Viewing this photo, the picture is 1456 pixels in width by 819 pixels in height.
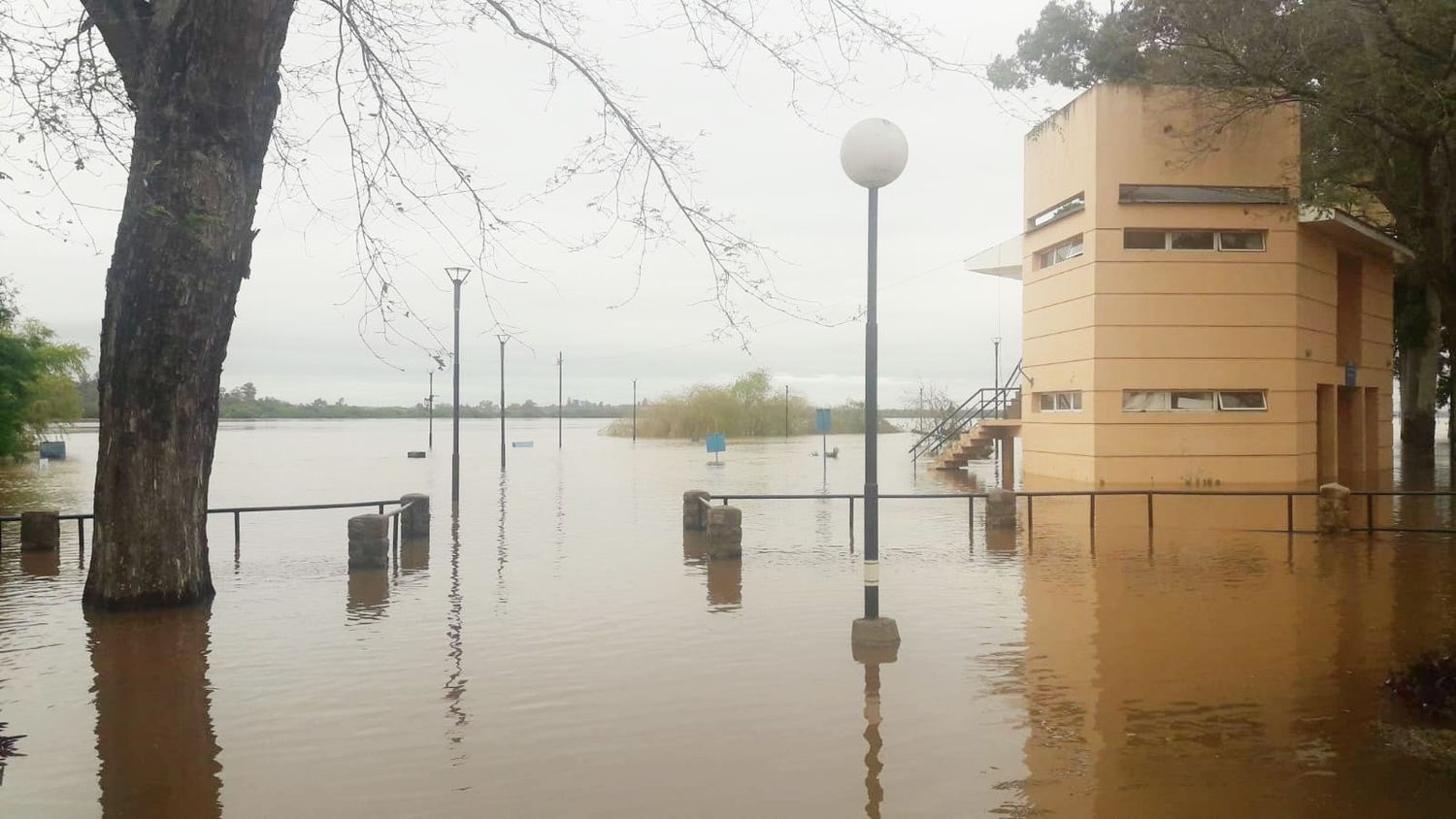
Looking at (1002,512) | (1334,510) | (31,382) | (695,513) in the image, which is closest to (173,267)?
(695,513)

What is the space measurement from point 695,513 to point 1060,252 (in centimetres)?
1647

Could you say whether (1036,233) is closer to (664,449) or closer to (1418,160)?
(1418,160)

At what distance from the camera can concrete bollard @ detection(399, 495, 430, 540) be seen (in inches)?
620

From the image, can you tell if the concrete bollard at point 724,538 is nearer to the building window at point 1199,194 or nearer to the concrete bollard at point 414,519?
the concrete bollard at point 414,519

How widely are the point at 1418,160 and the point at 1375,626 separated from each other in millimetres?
4038

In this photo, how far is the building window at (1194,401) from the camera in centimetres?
2670

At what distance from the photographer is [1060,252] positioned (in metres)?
29.0

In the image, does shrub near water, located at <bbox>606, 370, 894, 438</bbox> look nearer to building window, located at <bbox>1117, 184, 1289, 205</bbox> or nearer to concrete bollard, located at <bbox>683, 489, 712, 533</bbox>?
building window, located at <bbox>1117, 184, 1289, 205</bbox>

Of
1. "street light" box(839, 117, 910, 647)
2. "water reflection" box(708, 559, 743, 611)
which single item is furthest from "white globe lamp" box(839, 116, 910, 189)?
"water reflection" box(708, 559, 743, 611)

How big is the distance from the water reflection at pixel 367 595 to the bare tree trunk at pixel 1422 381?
117 feet

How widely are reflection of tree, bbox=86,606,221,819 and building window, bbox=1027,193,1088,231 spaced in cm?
2309

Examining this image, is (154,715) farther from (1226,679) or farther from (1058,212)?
(1058,212)

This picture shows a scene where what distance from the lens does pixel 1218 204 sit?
86.7 ft

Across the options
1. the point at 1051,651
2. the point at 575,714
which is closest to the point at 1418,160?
the point at 1051,651
